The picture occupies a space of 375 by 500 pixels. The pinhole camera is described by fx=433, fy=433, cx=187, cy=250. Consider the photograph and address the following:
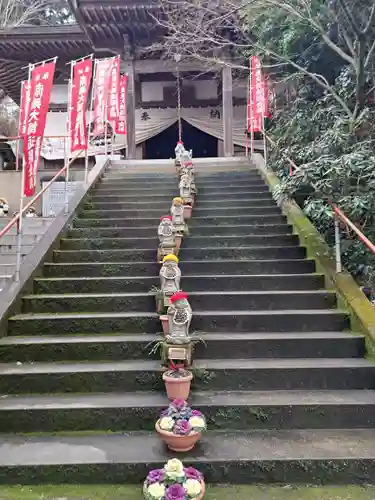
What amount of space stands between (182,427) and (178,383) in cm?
42

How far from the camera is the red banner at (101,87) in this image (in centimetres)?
927

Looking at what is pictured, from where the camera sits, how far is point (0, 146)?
12.4m

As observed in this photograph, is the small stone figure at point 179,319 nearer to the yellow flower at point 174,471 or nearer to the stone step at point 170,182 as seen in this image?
the yellow flower at point 174,471

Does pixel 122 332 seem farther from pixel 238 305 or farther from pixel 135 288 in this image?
pixel 238 305

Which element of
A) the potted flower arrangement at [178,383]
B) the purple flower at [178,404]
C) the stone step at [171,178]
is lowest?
the purple flower at [178,404]

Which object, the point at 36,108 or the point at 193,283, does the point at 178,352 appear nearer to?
the point at 193,283

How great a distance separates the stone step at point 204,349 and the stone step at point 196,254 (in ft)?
5.46

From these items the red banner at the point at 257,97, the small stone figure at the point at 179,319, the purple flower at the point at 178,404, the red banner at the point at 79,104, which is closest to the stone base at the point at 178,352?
the small stone figure at the point at 179,319

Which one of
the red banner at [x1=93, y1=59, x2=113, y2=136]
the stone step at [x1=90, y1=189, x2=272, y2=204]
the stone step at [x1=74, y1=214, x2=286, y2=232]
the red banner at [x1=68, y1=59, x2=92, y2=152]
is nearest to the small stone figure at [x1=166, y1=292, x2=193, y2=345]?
the stone step at [x1=74, y1=214, x2=286, y2=232]

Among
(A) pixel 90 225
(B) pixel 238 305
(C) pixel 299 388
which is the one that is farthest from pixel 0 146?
(C) pixel 299 388

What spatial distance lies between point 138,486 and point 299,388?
148 cm

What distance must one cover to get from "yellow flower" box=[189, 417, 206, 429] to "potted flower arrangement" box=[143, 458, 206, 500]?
14.4 inches

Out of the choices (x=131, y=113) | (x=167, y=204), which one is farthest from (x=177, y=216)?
(x=131, y=113)

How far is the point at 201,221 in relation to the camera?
620cm
